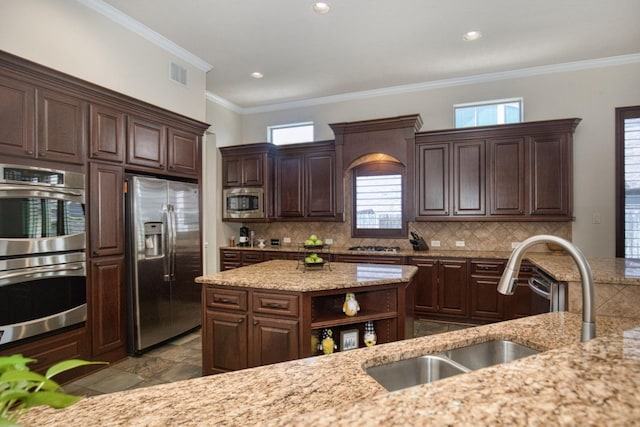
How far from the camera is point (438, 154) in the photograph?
464 cm

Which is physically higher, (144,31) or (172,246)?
(144,31)

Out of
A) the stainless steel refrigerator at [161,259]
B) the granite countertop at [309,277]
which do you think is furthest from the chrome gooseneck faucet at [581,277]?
the stainless steel refrigerator at [161,259]

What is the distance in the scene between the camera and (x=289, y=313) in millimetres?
2367

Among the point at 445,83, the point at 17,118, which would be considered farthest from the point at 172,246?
the point at 445,83

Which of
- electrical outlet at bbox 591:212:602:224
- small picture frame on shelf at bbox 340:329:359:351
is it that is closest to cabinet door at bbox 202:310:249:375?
small picture frame on shelf at bbox 340:329:359:351

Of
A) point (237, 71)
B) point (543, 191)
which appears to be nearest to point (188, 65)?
point (237, 71)

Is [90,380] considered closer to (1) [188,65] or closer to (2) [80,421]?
(2) [80,421]

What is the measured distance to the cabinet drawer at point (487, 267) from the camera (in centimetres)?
415

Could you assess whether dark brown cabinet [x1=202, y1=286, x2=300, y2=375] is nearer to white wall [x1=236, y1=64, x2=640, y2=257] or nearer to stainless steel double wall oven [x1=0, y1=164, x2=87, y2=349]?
stainless steel double wall oven [x1=0, y1=164, x2=87, y2=349]

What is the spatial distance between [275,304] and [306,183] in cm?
316

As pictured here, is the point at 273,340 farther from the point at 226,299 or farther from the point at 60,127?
the point at 60,127

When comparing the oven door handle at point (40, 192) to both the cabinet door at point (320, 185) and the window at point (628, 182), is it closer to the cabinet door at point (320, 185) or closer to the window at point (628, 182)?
the cabinet door at point (320, 185)

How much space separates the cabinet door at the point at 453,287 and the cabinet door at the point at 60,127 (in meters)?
4.07

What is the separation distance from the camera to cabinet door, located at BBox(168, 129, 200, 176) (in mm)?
3828
